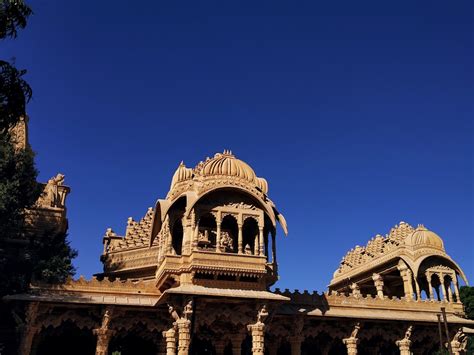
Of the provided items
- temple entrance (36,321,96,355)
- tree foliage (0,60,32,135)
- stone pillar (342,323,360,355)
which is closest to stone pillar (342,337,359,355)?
stone pillar (342,323,360,355)

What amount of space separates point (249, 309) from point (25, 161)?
44.4ft

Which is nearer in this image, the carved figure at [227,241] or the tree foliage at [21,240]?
the tree foliage at [21,240]

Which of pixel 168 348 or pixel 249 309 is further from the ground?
pixel 249 309

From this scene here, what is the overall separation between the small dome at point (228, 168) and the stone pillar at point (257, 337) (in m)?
5.40

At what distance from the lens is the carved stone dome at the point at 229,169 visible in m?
18.6

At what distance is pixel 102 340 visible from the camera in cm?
1688

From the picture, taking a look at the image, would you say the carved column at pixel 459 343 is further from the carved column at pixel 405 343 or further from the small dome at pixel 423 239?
the small dome at pixel 423 239

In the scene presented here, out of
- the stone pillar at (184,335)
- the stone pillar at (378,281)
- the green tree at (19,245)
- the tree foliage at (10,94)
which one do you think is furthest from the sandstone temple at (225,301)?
the tree foliage at (10,94)

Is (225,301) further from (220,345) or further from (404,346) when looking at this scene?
(404,346)

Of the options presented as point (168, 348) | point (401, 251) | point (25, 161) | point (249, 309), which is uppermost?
point (25, 161)

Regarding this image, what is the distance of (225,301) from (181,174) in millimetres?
5592

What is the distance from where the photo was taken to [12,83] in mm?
12195

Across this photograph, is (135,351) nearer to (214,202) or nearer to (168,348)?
(168,348)

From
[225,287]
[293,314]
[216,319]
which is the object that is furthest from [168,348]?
[293,314]
